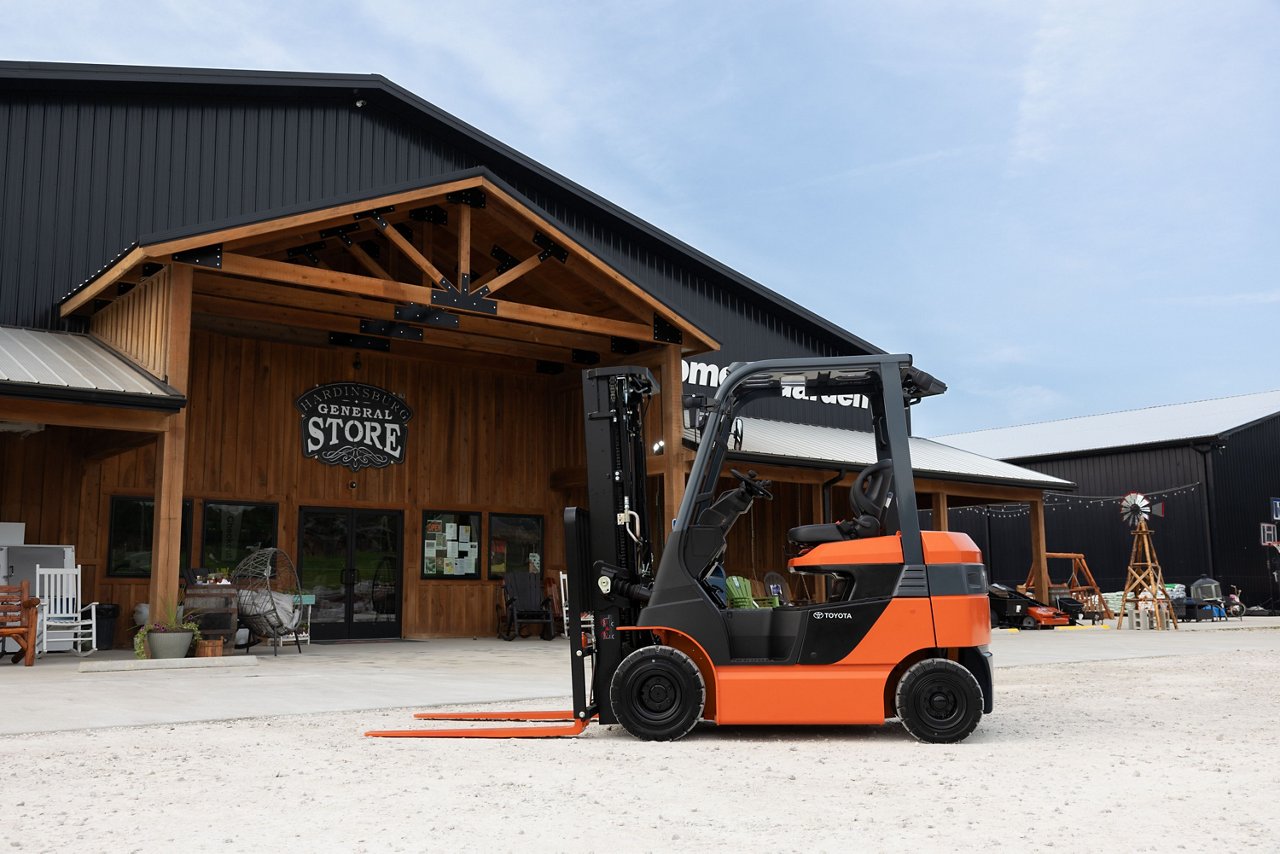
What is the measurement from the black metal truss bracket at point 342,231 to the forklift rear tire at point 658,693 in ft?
29.1

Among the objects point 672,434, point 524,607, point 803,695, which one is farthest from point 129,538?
point 803,695

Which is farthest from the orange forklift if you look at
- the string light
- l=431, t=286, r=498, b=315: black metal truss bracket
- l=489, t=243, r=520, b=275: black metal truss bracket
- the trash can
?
the string light

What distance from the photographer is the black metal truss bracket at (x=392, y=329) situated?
52.7 ft

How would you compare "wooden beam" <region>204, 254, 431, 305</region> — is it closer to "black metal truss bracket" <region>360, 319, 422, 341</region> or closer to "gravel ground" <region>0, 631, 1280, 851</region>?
"black metal truss bracket" <region>360, 319, 422, 341</region>

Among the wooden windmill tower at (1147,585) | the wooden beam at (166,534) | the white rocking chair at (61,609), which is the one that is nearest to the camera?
the wooden beam at (166,534)

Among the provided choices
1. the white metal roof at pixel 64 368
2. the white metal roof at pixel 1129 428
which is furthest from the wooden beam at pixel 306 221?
the white metal roof at pixel 1129 428

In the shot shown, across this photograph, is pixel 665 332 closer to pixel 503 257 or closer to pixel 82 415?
pixel 503 257

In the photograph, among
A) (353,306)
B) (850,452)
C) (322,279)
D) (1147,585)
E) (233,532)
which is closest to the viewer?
(322,279)

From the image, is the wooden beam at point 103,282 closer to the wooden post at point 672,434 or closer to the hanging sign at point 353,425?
the hanging sign at point 353,425

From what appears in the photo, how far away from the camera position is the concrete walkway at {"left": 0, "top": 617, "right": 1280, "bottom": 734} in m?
7.83

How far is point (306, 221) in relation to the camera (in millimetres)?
12719

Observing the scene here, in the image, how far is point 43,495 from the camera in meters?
14.3

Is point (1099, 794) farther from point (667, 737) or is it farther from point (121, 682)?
point (121, 682)

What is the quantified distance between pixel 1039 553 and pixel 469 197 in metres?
14.6
